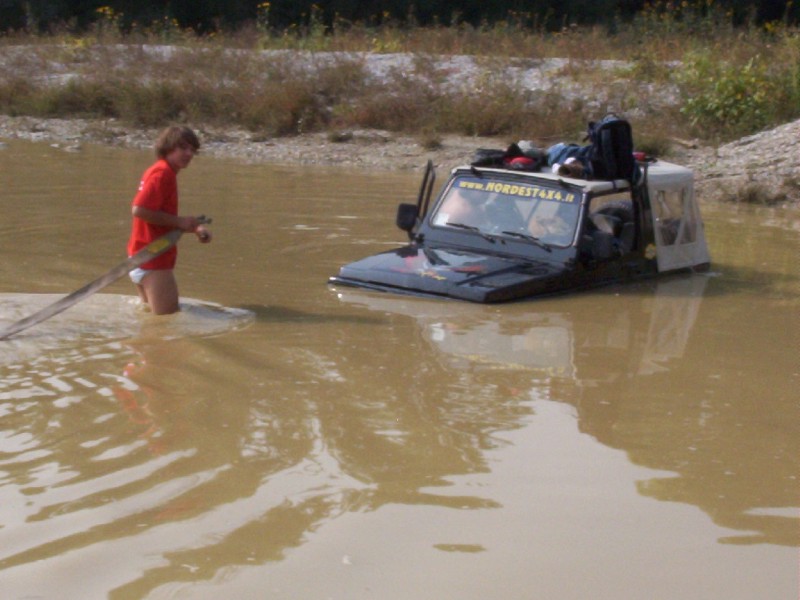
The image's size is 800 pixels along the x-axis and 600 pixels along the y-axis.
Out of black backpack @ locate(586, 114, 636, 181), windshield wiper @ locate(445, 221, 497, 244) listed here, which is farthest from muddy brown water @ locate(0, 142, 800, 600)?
black backpack @ locate(586, 114, 636, 181)

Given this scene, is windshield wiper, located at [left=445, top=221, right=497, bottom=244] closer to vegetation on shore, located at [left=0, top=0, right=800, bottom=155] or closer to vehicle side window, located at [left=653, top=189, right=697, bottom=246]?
vehicle side window, located at [left=653, top=189, right=697, bottom=246]

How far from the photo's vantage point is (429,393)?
761 cm

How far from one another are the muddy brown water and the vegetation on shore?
11.6m

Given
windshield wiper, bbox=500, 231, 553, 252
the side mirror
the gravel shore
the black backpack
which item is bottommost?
the gravel shore

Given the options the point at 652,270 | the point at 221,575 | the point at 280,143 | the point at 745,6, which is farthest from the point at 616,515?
the point at 745,6

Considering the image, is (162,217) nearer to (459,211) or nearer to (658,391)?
(459,211)

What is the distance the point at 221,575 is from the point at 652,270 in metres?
7.23

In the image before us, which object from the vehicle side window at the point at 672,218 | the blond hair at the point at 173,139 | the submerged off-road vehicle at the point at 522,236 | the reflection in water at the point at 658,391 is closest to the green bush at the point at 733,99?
the vehicle side window at the point at 672,218

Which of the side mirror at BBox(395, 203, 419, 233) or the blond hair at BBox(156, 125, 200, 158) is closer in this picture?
the blond hair at BBox(156, 125, 200, 158)

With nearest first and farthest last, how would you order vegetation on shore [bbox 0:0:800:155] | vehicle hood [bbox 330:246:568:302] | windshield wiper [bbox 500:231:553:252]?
vehicle hood [bbox 330:246:568:302] < windshield wiper [bbox 500:231:553:252] < vegetation on shore [bbox 0:0:800:155]

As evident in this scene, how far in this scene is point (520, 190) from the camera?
35.0 ft

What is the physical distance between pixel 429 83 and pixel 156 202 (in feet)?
56.0

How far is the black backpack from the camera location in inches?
417

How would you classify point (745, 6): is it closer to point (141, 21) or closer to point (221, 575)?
point (141, 21)
